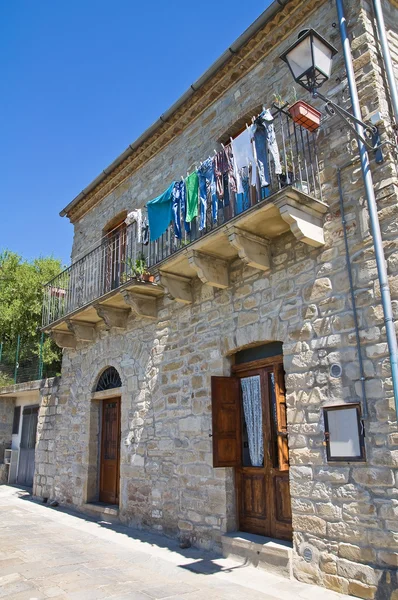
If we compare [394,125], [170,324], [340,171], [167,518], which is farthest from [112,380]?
[394,125]

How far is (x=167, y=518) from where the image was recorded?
6.97 meters

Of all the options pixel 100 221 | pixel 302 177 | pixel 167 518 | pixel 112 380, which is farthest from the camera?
pixel 100 221

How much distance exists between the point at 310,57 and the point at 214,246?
2.54 metres

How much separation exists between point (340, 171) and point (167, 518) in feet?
17.6

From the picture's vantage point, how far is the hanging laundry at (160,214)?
724 cm

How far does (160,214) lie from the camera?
24.3 ft

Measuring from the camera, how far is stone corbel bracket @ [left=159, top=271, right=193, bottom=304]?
275 inches

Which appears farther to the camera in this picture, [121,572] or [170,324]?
[170,324]

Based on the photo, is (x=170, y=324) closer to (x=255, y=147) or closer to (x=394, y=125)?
(x=255, y=147)

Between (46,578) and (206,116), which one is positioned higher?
(206,116)

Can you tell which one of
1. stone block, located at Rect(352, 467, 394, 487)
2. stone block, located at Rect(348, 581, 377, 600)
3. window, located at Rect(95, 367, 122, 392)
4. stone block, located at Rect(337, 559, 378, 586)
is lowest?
stone block, located at Rect(348, 581, 377, 600)

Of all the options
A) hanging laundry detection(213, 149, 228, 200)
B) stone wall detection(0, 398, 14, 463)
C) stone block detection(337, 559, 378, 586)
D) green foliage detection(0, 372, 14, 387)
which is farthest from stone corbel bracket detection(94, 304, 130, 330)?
stone wall detection(0, 398, 14, 463)

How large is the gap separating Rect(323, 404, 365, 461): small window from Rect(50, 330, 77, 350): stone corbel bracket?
6977mm

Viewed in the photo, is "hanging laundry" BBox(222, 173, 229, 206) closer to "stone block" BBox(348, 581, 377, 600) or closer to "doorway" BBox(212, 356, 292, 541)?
"doorway" BBox(212, 356, 292, 541)
